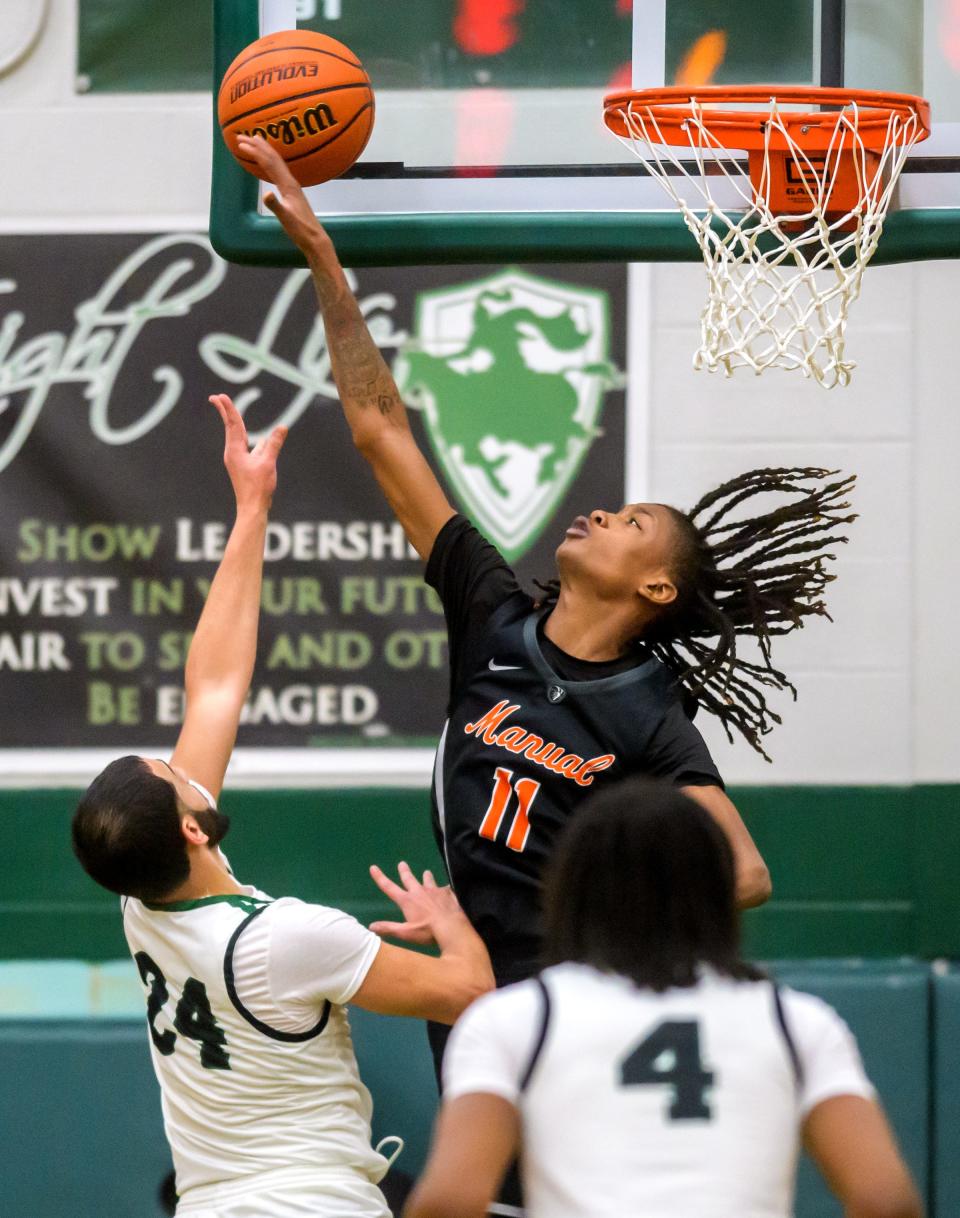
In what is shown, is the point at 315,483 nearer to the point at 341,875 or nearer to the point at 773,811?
the point at 341,875

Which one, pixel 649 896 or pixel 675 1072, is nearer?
pixel 675 1072

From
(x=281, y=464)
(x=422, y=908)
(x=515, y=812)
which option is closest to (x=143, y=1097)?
(x=281, y=464)

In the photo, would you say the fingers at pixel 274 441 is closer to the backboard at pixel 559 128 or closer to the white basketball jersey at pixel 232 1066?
the backboard at pixel 559 128

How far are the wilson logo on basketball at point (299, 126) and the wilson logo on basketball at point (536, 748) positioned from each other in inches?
49.5

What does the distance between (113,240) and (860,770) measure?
280 cm

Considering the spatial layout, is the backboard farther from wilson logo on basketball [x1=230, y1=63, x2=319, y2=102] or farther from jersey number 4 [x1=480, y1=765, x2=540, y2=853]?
jersey number 4 [x1=480, y1=765, x2=540, y2=853]

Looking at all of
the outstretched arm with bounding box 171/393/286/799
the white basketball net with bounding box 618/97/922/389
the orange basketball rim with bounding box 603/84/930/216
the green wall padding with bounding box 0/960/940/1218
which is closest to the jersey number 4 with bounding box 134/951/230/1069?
the outstretched arm with bounding box 171/393/286/799

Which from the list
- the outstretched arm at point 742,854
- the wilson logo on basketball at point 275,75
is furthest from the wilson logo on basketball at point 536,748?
the wilson logo on basketball at point 275,75

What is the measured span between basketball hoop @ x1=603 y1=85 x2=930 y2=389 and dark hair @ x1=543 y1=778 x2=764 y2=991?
1.81m

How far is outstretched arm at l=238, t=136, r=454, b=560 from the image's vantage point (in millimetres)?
3434

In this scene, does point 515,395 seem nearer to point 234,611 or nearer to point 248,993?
point 234,611

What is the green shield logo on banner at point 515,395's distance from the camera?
16.6 feet

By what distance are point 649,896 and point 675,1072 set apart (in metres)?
0.21

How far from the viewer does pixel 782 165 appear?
372cm
